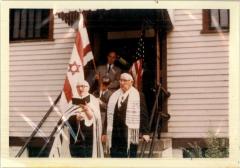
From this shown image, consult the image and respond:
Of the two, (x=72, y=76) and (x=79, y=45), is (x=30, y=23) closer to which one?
(x=79, y=45)

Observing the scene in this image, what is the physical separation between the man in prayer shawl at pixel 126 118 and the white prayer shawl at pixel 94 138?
0.26ft

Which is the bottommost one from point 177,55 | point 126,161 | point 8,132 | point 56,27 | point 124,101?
point 126,161

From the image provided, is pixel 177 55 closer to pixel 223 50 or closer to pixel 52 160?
pixel 223 50

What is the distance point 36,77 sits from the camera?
9.89ft

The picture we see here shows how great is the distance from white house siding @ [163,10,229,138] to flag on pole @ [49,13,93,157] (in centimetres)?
69

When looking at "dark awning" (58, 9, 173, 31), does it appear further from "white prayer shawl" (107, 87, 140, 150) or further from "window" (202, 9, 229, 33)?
"white prayer shawl" (107, 87, 140, 150)

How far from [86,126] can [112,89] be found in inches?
13.7

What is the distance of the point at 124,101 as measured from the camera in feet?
9.78

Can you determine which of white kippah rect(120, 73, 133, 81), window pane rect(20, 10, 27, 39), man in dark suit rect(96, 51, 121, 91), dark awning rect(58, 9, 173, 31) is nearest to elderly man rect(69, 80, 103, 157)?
man in dark suit rect(96, 51, 121, 91)

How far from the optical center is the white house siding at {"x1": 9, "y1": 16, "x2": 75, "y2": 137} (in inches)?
114

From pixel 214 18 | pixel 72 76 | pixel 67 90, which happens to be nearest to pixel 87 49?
pixel 72 76

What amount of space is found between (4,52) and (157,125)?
128 cm

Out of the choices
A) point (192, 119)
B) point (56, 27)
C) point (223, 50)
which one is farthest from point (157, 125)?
point (56, 27)

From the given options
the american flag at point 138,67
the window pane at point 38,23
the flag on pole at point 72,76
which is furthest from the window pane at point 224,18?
the window pane at point 38,23
